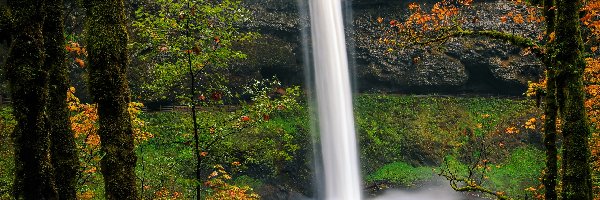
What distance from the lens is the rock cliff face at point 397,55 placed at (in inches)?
1129

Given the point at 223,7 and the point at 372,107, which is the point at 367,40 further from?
the point at 223,7

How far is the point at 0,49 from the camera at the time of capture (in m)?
19.4

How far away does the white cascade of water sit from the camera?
25.0 meters

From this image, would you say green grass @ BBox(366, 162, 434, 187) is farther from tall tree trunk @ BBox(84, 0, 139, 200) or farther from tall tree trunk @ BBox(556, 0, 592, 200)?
tall tree trunk @ BBox(84, 0, 139, 200)

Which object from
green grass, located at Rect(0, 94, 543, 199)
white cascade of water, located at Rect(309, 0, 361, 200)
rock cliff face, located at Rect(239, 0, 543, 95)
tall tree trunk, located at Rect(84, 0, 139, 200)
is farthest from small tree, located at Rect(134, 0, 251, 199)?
rock cliff face, located at Rect(239, 0, 543, 95)

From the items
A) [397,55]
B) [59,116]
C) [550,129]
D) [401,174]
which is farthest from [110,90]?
[397,55]

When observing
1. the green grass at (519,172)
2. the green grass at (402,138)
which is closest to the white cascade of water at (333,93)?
the green grass at (402,138)

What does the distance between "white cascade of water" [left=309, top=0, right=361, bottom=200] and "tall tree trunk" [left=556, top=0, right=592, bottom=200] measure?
1964 centimetres

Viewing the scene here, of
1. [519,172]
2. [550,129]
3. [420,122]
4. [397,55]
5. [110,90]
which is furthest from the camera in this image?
[397,55]

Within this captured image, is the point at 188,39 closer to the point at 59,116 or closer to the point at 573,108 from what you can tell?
the point at 59,116

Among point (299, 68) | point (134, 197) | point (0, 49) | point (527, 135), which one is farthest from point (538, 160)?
point (0, 49)

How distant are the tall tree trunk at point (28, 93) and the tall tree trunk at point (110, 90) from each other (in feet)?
1.97

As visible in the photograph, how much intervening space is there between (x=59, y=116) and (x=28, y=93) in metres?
2.85

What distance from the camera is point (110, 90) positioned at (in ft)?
14.6
